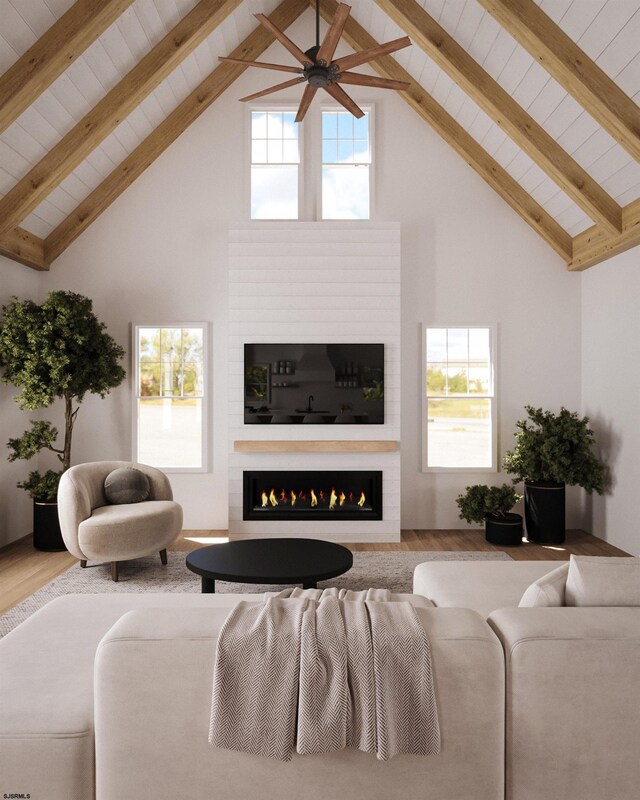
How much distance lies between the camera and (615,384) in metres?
5.50

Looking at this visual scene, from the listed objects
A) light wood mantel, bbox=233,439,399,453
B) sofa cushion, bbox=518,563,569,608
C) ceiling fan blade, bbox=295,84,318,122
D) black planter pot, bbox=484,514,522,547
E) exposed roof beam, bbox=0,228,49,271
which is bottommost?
black planter pot, bbox=484,514,522,547

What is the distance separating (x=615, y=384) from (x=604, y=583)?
4.04 m

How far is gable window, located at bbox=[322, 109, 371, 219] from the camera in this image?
20.4ft

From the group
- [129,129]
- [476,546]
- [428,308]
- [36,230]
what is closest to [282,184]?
[129,129]

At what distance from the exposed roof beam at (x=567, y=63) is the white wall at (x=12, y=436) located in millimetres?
4498

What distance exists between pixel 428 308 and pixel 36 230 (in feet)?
12.8

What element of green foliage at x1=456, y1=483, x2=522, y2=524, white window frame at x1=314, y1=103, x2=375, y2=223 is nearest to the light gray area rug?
green foliage at x1=456, y1=483, x2=522, y2=524

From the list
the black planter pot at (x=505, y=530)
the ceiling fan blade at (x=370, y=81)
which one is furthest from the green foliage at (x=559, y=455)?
the ceiling fan blade at (x=370, y=81)

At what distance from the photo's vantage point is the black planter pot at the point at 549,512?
220 inches

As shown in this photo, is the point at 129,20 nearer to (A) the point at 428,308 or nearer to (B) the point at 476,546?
(A) the point at 428,308

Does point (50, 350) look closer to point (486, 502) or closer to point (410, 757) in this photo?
point (486, 502)

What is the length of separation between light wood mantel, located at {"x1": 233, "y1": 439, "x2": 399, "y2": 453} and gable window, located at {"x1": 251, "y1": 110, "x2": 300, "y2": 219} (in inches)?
92.1

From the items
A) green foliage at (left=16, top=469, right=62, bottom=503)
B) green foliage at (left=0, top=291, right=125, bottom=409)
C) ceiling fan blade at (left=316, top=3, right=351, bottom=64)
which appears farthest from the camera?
green foliage at (left=16, top=469, right=62, bottom=503)

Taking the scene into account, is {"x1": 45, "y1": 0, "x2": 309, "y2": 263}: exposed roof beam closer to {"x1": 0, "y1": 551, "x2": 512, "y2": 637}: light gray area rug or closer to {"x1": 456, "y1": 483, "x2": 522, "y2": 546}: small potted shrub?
{"x1": 0, "y1": 551, "x2": 512, "y2": 637}: light gray area rug
